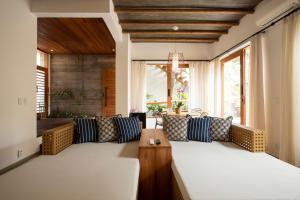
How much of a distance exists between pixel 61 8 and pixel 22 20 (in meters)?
0.63

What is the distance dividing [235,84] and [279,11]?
2.62 m

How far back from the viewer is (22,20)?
3.18 meters

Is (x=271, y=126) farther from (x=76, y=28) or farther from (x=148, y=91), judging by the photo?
(x=76, y=28)

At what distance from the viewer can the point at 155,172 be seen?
7.71 ft

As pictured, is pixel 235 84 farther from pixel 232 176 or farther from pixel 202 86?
pixel 232 176

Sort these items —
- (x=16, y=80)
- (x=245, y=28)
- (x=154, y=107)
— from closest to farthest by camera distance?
(x=16, y=80), (x=245, y=28), (x=154, y=107)

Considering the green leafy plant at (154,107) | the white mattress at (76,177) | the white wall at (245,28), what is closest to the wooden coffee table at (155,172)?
the white mattress at (76,177)

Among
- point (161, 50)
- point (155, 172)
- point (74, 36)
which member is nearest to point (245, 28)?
point (161, 50)

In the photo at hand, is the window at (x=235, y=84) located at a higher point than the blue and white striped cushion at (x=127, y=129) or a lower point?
higher

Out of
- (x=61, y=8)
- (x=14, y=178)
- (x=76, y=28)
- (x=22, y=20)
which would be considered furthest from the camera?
(x=76, y=28)

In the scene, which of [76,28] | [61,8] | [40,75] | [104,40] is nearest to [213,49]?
[104,40]

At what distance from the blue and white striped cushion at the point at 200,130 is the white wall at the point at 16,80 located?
8.65 ft

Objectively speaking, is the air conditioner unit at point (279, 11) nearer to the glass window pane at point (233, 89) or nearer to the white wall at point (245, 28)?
the white wall at point (245, 28)

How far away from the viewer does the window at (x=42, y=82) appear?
7031mm
